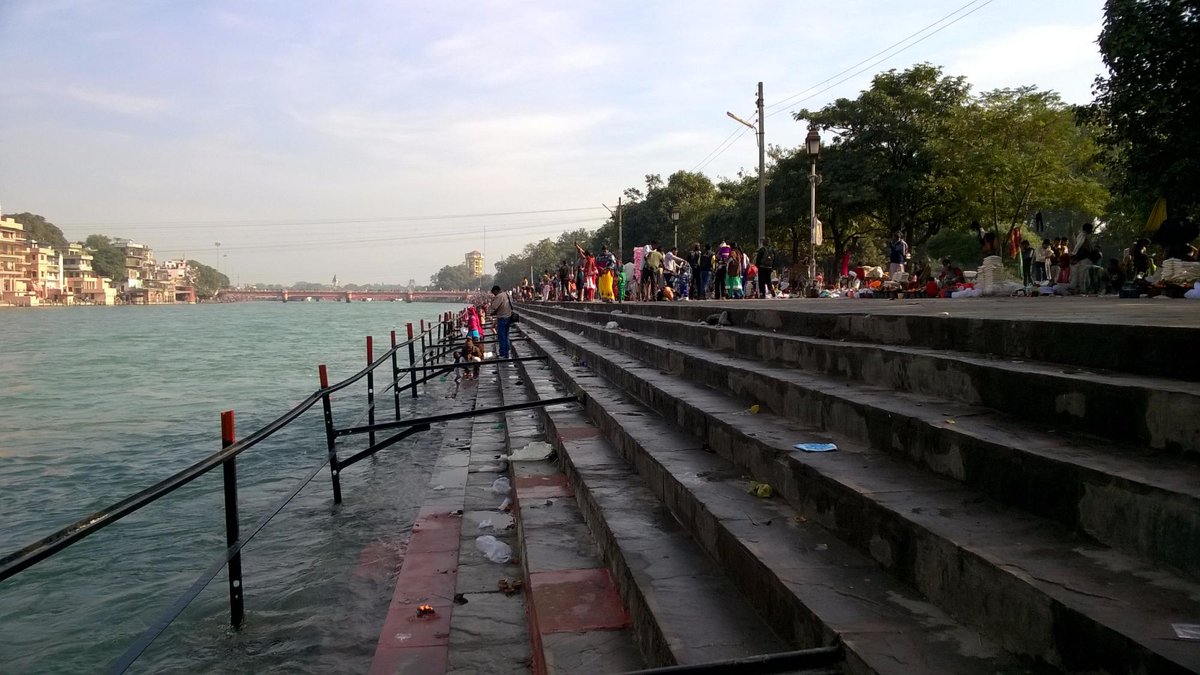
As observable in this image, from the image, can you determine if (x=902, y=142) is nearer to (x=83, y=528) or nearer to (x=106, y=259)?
(x=83, y=528)

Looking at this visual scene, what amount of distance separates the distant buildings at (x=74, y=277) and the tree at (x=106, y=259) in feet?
4.68

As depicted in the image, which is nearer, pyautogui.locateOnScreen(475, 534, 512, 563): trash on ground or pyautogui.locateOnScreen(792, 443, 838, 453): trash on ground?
pyautogui.locateOnScreen(792, 443, 838, 453): trash on ground

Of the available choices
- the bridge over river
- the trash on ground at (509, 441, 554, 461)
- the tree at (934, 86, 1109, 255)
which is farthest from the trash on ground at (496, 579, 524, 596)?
the bridge over river

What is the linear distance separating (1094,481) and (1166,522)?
0.73 ft

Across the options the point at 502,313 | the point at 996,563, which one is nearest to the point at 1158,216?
the point at 502,313

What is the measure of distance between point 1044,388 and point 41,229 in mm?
→ 165781

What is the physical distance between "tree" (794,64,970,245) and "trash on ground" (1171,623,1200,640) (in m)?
31.8

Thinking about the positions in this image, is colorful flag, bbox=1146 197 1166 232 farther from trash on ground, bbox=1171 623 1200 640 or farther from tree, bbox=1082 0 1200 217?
trash on ground, bbox=1171 623 1200 640

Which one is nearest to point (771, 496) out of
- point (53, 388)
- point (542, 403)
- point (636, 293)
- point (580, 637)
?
point (580, 637)

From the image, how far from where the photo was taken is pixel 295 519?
7.18 metres

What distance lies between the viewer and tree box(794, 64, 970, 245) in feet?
102

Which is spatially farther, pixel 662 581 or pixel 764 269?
pixel 764 269

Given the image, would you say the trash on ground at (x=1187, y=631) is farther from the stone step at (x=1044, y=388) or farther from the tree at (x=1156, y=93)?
the tree at (x=1156, y=93)

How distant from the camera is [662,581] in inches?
112
